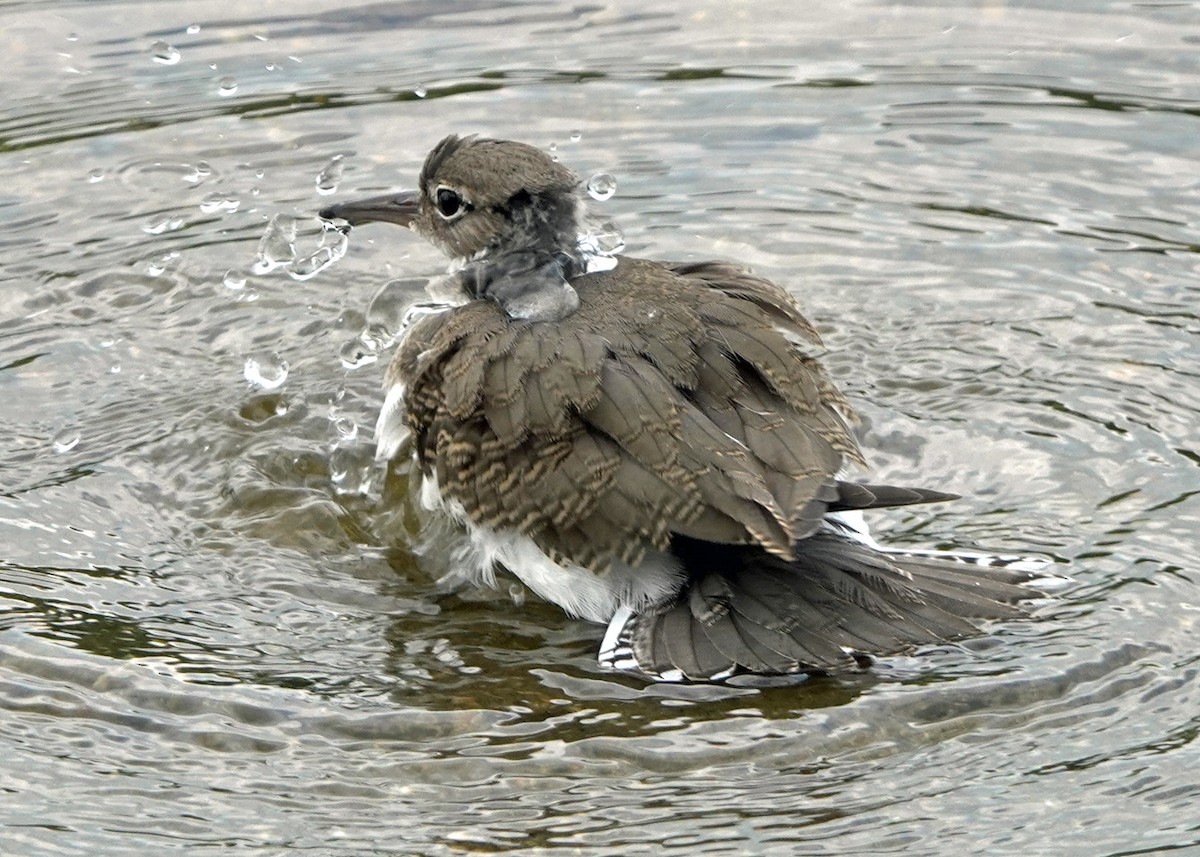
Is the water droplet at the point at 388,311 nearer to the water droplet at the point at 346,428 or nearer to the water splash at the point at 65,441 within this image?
the water droplet at the point at 346,428

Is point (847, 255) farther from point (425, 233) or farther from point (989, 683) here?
point (989, 683)

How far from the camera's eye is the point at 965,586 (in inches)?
234

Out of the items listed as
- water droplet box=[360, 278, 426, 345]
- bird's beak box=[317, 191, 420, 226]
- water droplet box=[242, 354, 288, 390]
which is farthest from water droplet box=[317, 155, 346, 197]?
water droplet box=[242, 354, 288, 390]

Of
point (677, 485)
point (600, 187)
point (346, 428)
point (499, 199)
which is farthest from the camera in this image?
point (600, 187)

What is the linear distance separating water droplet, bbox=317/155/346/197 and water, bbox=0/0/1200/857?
101 millimetres

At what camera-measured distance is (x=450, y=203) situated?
7.38 m

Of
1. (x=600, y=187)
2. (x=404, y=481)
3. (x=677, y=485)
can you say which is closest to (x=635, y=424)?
(x=677, y=485)

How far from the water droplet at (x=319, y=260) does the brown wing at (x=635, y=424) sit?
7.08ft

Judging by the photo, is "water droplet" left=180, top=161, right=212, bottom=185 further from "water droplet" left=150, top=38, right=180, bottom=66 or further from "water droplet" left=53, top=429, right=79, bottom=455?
"water droplet" left=53, top=429, right=79, bottom=455

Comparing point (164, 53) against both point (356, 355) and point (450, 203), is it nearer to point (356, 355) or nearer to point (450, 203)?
point (356, 355)

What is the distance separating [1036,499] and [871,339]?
1.41m

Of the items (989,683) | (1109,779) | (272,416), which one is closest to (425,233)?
(272,416)

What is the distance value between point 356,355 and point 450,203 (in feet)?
3.19

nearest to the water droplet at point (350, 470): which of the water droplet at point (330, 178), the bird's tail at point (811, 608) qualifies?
the bird's tail at point (811, 608)
